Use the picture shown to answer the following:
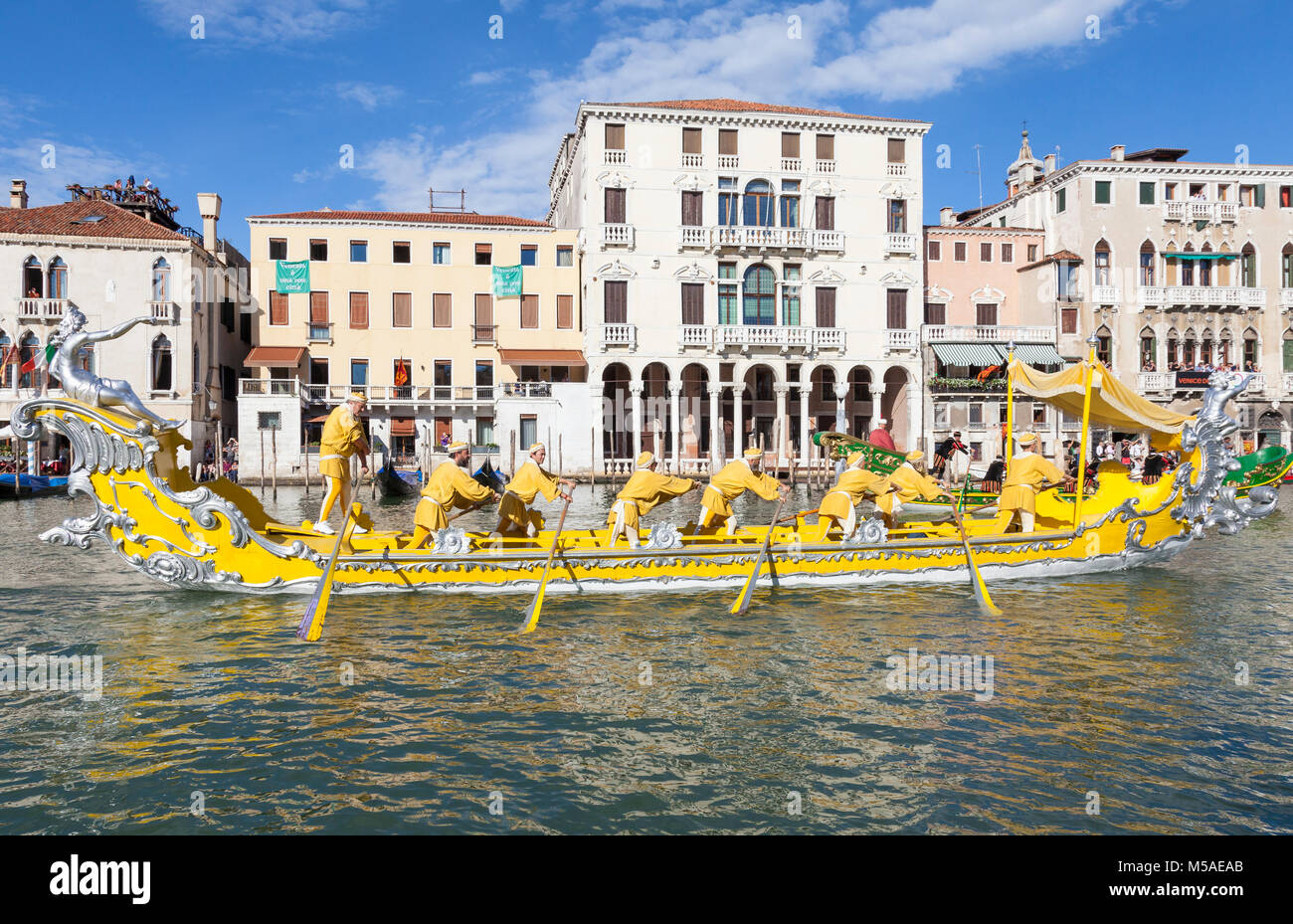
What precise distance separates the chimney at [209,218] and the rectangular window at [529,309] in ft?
40.1

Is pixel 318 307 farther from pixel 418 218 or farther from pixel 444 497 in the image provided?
pixel 444 497

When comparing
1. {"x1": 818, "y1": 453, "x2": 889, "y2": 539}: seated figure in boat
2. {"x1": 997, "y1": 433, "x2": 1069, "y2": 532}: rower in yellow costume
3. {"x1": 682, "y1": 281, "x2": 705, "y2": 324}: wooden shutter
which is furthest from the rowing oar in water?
{"x1": 682, "y1": 281, "x2": 705, "y2": 324}: wooden shutter

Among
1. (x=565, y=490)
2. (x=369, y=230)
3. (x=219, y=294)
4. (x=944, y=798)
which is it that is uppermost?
(x=369, y=230)

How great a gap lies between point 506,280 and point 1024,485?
27780mm

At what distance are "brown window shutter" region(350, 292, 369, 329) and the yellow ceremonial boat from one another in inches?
1048

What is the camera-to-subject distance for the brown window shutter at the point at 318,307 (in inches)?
1430

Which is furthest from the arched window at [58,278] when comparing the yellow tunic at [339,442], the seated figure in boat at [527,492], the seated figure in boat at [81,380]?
the seated figure in boat at [527,492]

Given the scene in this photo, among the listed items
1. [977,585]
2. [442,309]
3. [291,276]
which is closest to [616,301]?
[442,309]

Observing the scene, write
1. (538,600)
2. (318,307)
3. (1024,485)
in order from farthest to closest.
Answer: (318,307)
(1024,485)
(538,600)

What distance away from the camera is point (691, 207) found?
36.2 meters

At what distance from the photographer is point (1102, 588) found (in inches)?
466
